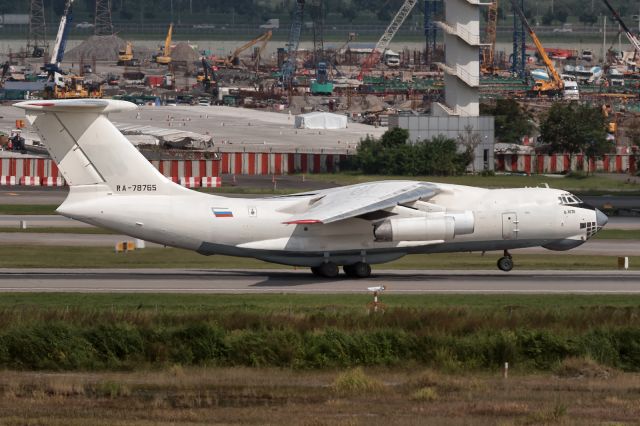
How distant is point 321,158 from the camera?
98938 mm

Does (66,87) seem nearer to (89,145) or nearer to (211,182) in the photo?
(211,182)

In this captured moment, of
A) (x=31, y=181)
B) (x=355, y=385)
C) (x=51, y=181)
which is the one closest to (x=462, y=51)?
(x=51, y=181)

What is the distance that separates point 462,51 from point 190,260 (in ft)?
154

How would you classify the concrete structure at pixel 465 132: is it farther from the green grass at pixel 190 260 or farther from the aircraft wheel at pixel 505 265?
the aircraft wheel at pixel 505 265

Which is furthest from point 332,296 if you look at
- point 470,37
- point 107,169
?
point 470,37

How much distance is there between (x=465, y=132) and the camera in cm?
9344

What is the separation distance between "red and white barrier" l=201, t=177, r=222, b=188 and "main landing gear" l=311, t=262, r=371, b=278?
4072 centimetres

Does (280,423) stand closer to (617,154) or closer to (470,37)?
(470,37)

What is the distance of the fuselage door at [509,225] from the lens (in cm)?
4172

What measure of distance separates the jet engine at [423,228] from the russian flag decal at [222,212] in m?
4.61

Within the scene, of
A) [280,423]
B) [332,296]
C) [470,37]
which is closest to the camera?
[280,423]

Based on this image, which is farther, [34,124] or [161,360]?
[34,124]

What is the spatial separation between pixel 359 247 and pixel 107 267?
9220 millimetres

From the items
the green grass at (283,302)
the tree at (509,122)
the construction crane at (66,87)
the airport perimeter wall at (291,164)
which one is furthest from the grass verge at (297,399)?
the construction crane at (66,87)
